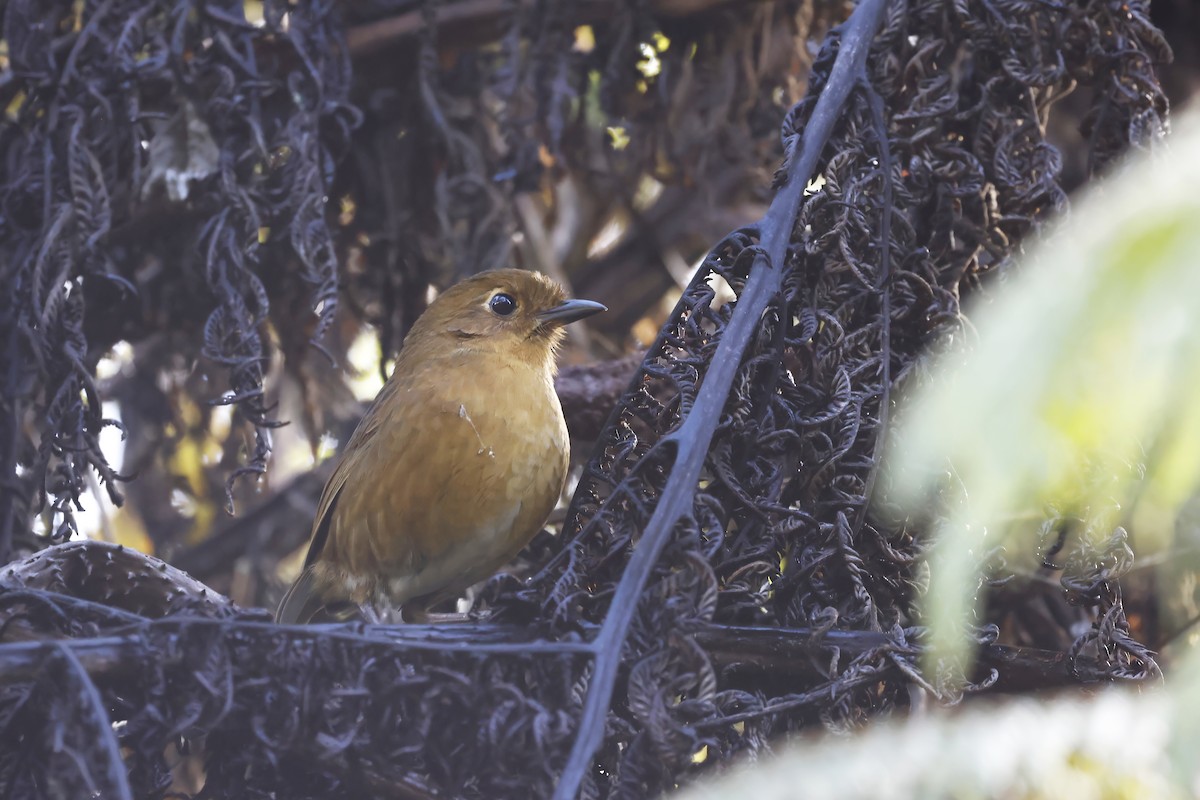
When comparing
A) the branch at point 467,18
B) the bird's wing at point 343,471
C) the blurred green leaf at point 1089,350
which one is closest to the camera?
the blurred green leaf at point 1089,350

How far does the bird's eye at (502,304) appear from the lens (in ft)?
14.6

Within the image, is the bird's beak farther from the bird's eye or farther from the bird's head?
the bird's eye

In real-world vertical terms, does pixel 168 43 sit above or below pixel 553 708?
above

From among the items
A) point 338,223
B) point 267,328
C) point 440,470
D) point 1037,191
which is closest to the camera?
point 1037,191

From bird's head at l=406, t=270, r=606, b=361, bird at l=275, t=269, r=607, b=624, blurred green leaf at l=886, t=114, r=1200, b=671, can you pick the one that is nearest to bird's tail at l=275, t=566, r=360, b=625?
bird at l=275, t=269, r=607, b=624

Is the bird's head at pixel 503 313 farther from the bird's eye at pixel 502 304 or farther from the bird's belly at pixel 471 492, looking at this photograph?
the bird's belly at pixel 471 492

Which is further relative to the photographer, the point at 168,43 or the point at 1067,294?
the point at 168,43

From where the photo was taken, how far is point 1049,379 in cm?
140

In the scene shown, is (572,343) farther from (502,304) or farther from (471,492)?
(471,492)

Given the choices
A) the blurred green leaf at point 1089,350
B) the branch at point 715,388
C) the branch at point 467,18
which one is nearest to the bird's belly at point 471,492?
the branch at point 715,388

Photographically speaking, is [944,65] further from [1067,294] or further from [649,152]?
[1067,294]

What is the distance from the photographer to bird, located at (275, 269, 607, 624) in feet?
13.1

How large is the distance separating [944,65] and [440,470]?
1.95 meters

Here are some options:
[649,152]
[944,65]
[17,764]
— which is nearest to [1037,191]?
[944,65]
